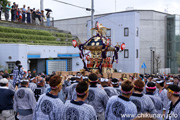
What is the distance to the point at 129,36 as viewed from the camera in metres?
31.2

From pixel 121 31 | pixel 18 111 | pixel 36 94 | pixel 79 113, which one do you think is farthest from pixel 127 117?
pixel 121 31

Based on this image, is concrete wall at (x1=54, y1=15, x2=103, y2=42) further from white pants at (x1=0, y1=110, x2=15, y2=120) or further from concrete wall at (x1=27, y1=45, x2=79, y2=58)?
white pants at (x1=0, y1=110, x2=15, y2=120)

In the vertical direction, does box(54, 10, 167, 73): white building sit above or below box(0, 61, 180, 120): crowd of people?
above

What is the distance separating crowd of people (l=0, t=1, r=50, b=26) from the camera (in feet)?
74.2

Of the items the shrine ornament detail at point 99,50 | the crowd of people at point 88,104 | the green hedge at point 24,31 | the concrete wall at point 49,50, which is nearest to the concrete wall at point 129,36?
the concrete wall at point 49,50

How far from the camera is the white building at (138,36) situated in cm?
3105

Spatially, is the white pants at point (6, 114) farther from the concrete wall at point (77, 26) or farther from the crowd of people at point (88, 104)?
the concrete wall at point (77, 26)

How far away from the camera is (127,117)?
4.42m

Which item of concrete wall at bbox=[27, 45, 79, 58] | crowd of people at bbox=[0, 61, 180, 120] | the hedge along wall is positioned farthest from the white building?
crowd of people at bbox=[0, 61, 180, 120]

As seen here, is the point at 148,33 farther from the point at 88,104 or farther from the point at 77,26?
the point at 88,104

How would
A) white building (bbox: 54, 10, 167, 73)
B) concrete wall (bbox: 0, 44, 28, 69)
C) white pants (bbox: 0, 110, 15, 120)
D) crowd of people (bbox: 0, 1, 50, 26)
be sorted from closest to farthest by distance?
white pants (bbox: 0, 110, 15, 120)
concrete wall (bbox: 0, 44, 28, 69)
crowd of people (bbox: 0, 1, 50, 26)
white building (bbox: 54, 10, 167, 73)

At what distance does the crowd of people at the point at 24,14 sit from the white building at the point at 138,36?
1050cm

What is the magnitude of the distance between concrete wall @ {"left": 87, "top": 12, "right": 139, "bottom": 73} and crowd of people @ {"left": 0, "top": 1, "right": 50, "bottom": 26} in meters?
10.2

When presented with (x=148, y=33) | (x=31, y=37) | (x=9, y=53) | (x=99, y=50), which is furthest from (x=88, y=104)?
(x=148, y=33)
